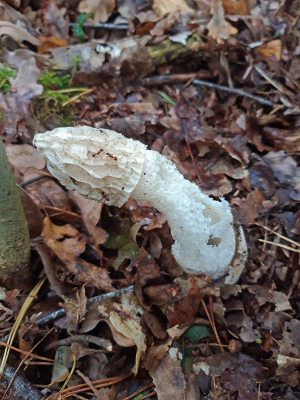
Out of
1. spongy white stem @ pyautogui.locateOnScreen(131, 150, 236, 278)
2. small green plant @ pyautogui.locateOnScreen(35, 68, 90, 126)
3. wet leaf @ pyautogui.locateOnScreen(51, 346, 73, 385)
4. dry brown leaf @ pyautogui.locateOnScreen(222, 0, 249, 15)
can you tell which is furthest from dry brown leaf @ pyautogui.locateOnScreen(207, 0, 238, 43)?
wet leaf @ pyautogui.locateOnScreen(51, 346, 73, 385)

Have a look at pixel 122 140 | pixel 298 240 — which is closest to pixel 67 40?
pixel 122 140

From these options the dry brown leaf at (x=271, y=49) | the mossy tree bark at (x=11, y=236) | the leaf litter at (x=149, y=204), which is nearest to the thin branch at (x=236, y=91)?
the leaf litter at (x=149, y=204)

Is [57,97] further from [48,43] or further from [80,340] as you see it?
[80,340]

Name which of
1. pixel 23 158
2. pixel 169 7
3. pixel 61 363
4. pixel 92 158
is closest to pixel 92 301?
pixel 61 363

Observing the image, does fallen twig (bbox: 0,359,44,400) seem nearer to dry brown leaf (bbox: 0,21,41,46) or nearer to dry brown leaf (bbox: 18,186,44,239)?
dry brown leaf (bbox: 18,186,44,239)

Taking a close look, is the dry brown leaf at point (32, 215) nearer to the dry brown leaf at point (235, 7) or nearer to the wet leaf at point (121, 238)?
the wet leaf at point (121, 238)

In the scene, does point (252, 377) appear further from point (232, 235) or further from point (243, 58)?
point (243, 58)

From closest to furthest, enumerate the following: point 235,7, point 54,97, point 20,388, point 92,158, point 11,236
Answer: point 92,158 < point 20,388 < point 11,236 < point 54,97 < point 235,7
